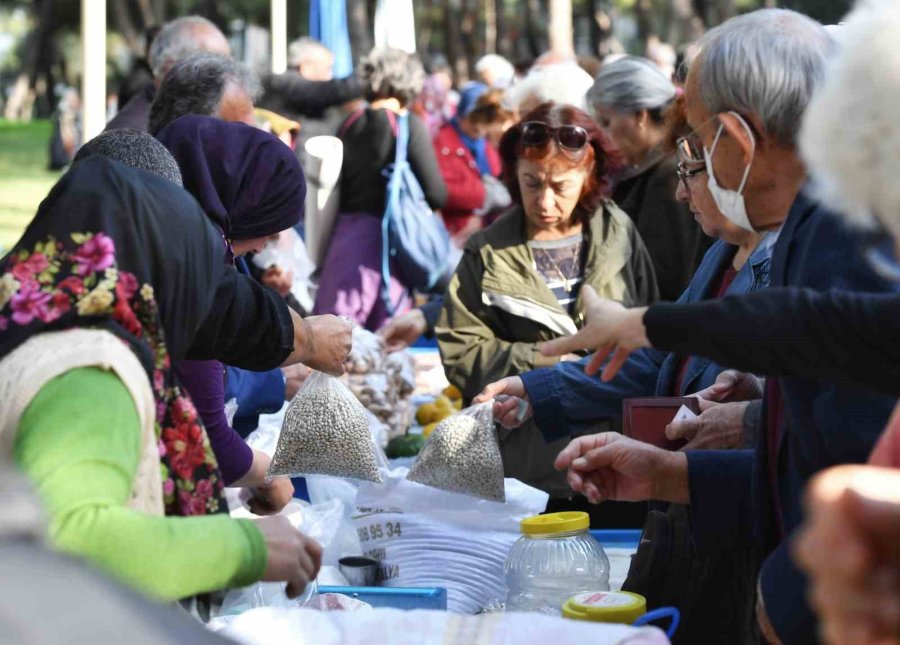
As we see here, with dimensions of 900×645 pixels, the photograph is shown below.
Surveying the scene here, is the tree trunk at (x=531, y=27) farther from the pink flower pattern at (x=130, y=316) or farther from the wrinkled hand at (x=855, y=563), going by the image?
Answer: the wrinkled hand at (x=855, y=563)

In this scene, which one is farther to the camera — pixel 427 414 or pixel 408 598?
pixel 427 414

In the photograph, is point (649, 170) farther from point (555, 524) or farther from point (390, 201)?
point (555, 524)

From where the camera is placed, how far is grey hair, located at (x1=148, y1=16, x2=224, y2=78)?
5832mm

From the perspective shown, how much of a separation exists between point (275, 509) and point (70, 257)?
4.82 feet

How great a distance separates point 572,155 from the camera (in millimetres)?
4379

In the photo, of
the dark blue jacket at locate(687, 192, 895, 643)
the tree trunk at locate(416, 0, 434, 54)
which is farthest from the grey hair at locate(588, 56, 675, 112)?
the tree trunk at locate(416, 0, 434, 54)

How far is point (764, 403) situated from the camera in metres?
2.16

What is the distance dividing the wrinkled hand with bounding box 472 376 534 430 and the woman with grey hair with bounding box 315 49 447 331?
354 centimetres

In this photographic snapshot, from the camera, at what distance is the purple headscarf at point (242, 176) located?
3.00 m

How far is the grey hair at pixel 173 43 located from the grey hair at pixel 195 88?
181 cm

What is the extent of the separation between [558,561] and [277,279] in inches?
107

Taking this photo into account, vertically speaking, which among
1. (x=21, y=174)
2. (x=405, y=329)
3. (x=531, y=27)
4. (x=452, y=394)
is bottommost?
(x=21, y=174)

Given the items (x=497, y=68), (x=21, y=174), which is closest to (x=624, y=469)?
(x=497, y=68)

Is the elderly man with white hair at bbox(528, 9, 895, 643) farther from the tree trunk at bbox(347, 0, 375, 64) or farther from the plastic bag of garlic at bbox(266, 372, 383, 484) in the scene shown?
the tree trunk at bbox(347, 0, 375, 64)
